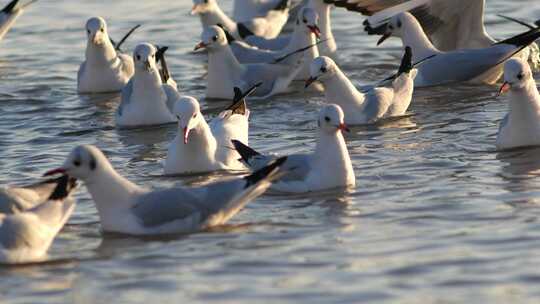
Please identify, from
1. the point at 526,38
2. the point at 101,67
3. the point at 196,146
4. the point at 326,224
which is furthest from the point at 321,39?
the point at 326,224

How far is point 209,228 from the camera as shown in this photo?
925 cm

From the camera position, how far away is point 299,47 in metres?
15.2

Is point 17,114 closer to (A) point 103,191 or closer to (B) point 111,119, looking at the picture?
(B) point 111,119

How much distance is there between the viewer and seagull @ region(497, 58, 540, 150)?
1118 cm

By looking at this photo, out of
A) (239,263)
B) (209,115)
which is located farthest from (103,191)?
(209,115)

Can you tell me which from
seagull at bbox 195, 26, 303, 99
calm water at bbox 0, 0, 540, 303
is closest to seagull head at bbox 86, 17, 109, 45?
calm water at bbox 0, 0, 540, 303

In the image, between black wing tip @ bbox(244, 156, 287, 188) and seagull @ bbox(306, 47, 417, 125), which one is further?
seagull @ bbox(306, 47, 417, 125)

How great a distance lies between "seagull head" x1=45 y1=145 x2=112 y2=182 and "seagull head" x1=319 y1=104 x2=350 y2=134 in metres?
1.67

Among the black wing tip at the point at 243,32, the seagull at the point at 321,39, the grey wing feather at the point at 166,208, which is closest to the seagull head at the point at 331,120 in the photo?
the grey wing feather at the point at 166,208

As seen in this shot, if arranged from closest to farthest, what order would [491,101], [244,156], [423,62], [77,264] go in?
[77,264] < [244,156] < [491,101] < [423,62]

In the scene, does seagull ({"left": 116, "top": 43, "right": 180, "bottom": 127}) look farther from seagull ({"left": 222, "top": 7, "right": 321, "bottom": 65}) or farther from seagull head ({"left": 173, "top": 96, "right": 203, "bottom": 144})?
seagull head ({"left": 173, "top": 96, "right": 203, "bottom": 144})

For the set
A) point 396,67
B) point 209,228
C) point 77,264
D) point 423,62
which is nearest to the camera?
point 77,264

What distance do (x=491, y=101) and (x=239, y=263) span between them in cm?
573

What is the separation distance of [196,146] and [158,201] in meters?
1.80
